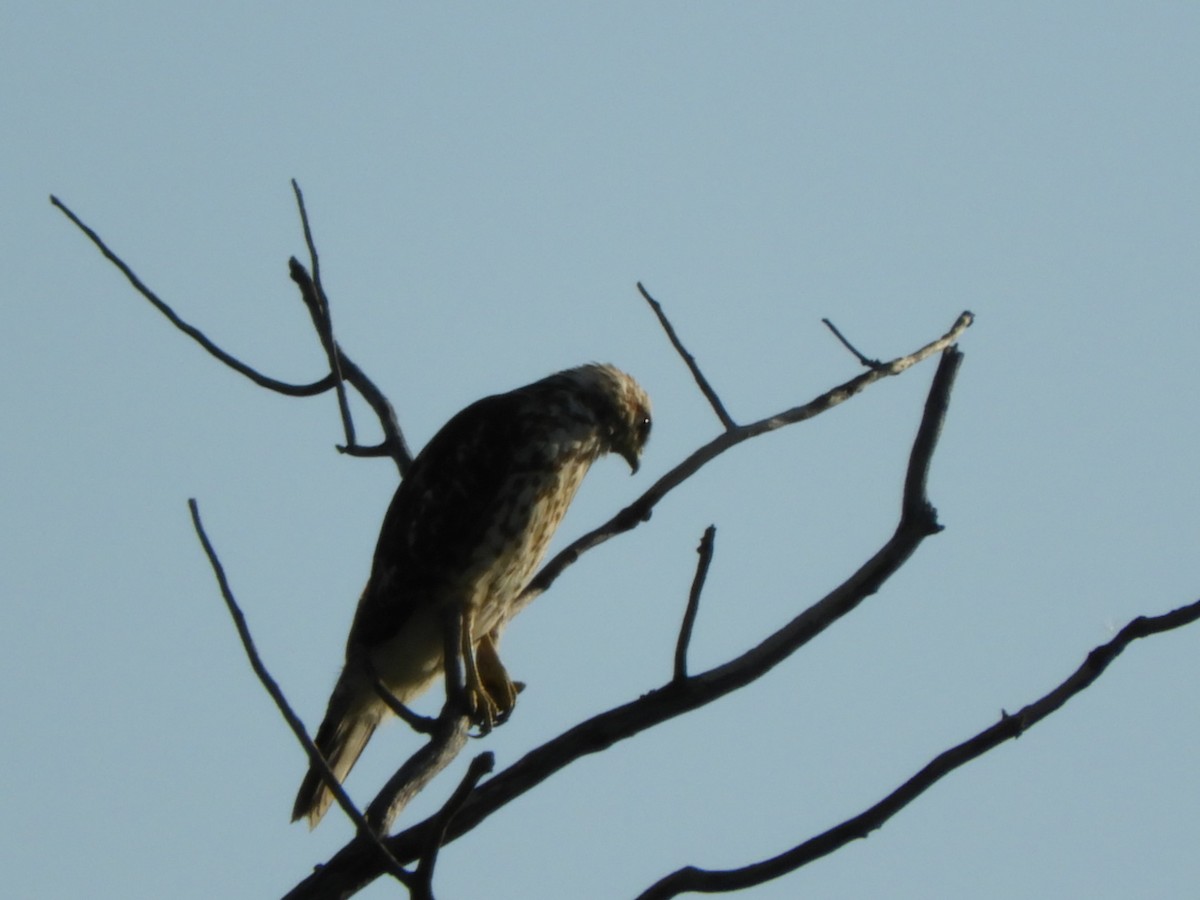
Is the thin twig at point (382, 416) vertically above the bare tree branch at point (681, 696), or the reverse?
the thin twig at point (382, 416)

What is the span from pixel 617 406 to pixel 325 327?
1.59 metres

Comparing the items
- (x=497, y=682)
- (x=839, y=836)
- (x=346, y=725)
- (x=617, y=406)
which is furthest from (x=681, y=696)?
(x=617, y=406)

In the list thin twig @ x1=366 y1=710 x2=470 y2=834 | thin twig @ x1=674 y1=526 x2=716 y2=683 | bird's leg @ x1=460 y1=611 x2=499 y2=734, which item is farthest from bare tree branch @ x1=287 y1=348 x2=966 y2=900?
bird's leg @ x1=460 y1=611 x2=499 y2=734

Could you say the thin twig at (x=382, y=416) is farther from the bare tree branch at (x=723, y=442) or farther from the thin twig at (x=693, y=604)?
the thin twig at (x=693, y=604)

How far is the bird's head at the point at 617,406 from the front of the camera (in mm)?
5840

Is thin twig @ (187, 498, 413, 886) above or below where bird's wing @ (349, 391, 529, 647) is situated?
below

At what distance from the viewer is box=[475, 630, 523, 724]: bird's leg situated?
5.00 m

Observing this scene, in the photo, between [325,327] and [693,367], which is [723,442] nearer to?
[693,367]

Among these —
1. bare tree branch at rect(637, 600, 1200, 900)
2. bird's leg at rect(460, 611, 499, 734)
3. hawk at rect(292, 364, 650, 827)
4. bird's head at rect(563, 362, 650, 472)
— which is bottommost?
bare tree branch at rect(637, 600, 1200, 900)

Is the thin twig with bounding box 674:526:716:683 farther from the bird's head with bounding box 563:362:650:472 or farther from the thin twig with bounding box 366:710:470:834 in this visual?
the bird's head with bounding box 563:362:650:472

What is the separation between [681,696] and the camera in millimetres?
3186

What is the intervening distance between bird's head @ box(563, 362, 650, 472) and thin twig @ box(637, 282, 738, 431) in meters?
1.93

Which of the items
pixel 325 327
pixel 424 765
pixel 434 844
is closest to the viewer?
pixel 434 844

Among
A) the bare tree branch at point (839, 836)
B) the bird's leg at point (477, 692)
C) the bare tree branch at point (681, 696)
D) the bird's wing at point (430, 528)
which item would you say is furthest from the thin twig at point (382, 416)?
the bare tree branch at point (839, 836)
